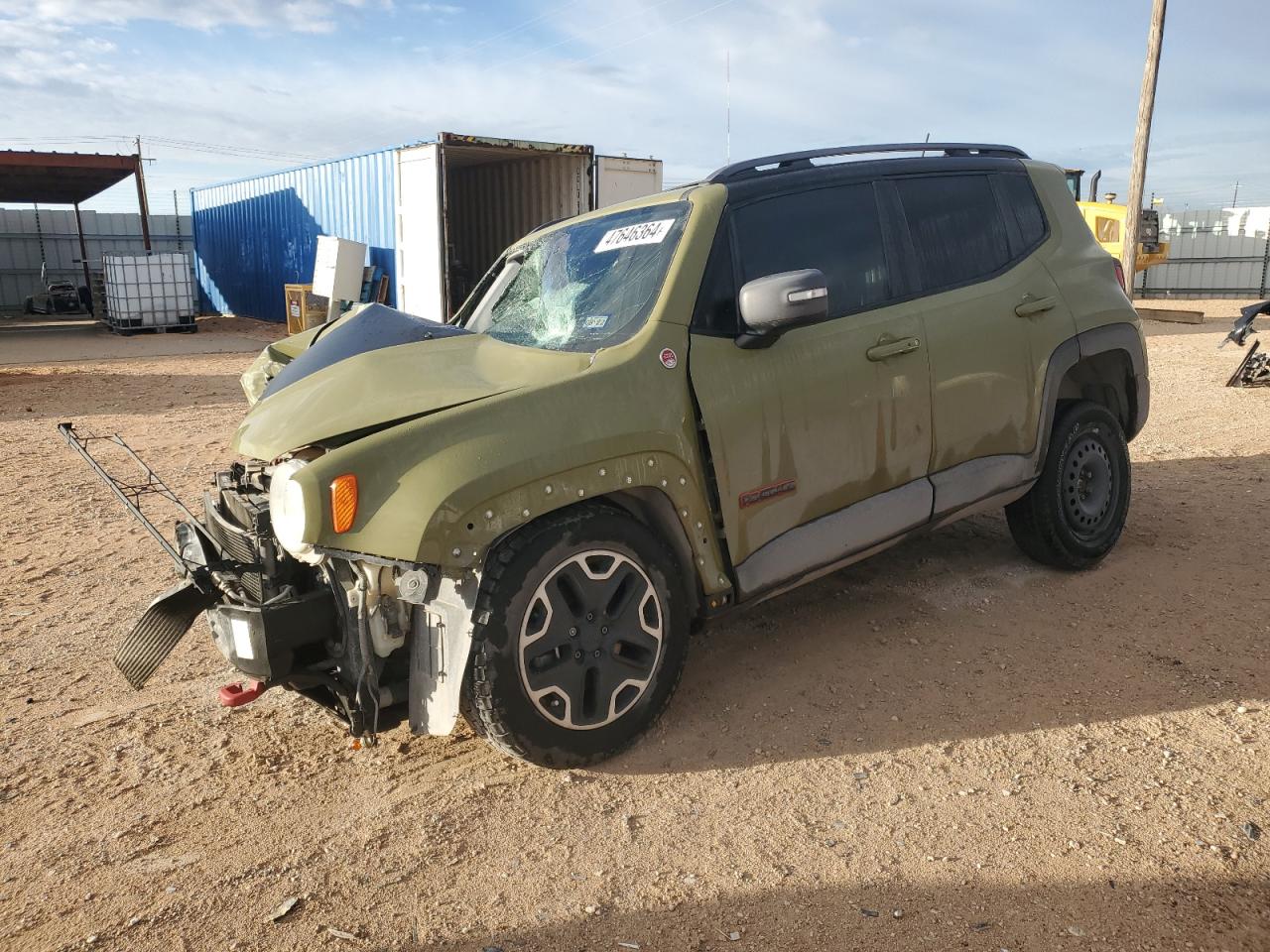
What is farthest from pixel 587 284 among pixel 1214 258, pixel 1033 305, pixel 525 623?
pixel 1214 258

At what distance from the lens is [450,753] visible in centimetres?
334

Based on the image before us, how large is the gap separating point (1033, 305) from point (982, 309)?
355mm

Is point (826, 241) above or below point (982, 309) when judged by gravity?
above

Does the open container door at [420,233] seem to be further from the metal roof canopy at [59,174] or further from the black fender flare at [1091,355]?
the metal roof canopy at [59,174]

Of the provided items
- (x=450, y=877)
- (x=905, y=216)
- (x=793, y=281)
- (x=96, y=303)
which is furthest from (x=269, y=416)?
(x=96, y=303)

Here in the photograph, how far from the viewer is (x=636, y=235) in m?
3.71

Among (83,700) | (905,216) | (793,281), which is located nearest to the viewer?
(793,281)

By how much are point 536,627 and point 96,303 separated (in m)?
27.2

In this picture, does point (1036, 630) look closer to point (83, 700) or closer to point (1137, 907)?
point (1137, 907)

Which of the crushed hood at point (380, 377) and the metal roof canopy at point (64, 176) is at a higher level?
the metal roof canopy at point (64, 176)

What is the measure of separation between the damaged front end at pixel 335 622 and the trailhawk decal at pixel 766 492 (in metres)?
1.05

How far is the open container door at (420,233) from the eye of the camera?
589 inches

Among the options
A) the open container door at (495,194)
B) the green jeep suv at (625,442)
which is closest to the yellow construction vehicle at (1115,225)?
the open container door at (495,194)

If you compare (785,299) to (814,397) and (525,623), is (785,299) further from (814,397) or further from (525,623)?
(525,623)
